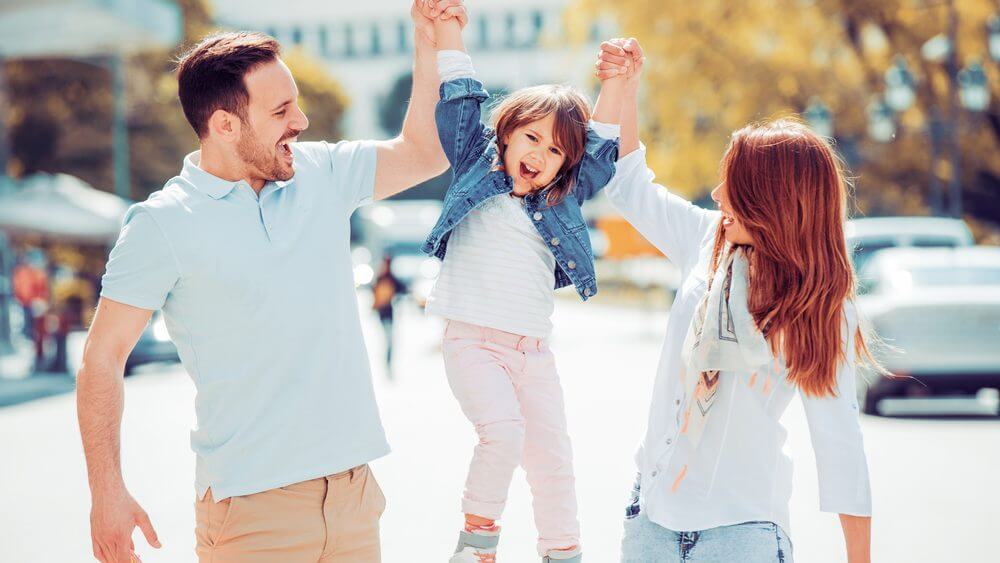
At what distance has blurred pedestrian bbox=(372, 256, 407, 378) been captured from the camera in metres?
17.8

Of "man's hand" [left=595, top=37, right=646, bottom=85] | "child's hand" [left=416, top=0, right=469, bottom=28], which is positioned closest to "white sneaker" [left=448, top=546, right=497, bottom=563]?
"man's hand" [left=595, top=37, right=646, bottom=85]

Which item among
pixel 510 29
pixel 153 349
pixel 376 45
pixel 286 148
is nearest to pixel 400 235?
pixel 153 349

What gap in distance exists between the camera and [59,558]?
6.90m

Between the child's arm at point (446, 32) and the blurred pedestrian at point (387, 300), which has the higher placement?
the child's arm at point (446, 32)

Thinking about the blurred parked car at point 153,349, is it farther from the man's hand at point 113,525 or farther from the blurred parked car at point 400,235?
the blurred parked car at point 400,235

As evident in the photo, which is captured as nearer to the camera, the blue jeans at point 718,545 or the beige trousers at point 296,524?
the blue jeans at point 718,545

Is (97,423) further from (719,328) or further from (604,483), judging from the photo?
(604,483)

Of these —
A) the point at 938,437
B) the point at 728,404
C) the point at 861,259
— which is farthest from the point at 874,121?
the point at 728,404

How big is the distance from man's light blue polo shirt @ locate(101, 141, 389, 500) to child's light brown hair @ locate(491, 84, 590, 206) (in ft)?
2.55

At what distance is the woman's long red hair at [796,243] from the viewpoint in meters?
2.97

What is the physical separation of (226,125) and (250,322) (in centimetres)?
55

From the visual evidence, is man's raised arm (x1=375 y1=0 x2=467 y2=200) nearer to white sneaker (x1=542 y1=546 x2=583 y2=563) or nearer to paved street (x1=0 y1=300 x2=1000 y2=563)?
white sneaker (x1=542 y1=546 x2=583 y2=563)

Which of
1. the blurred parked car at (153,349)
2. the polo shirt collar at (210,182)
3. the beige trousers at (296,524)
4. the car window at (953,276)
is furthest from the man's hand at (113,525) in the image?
the blurred parked car at (153,349)

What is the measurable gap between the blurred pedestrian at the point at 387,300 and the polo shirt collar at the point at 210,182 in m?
14.4
